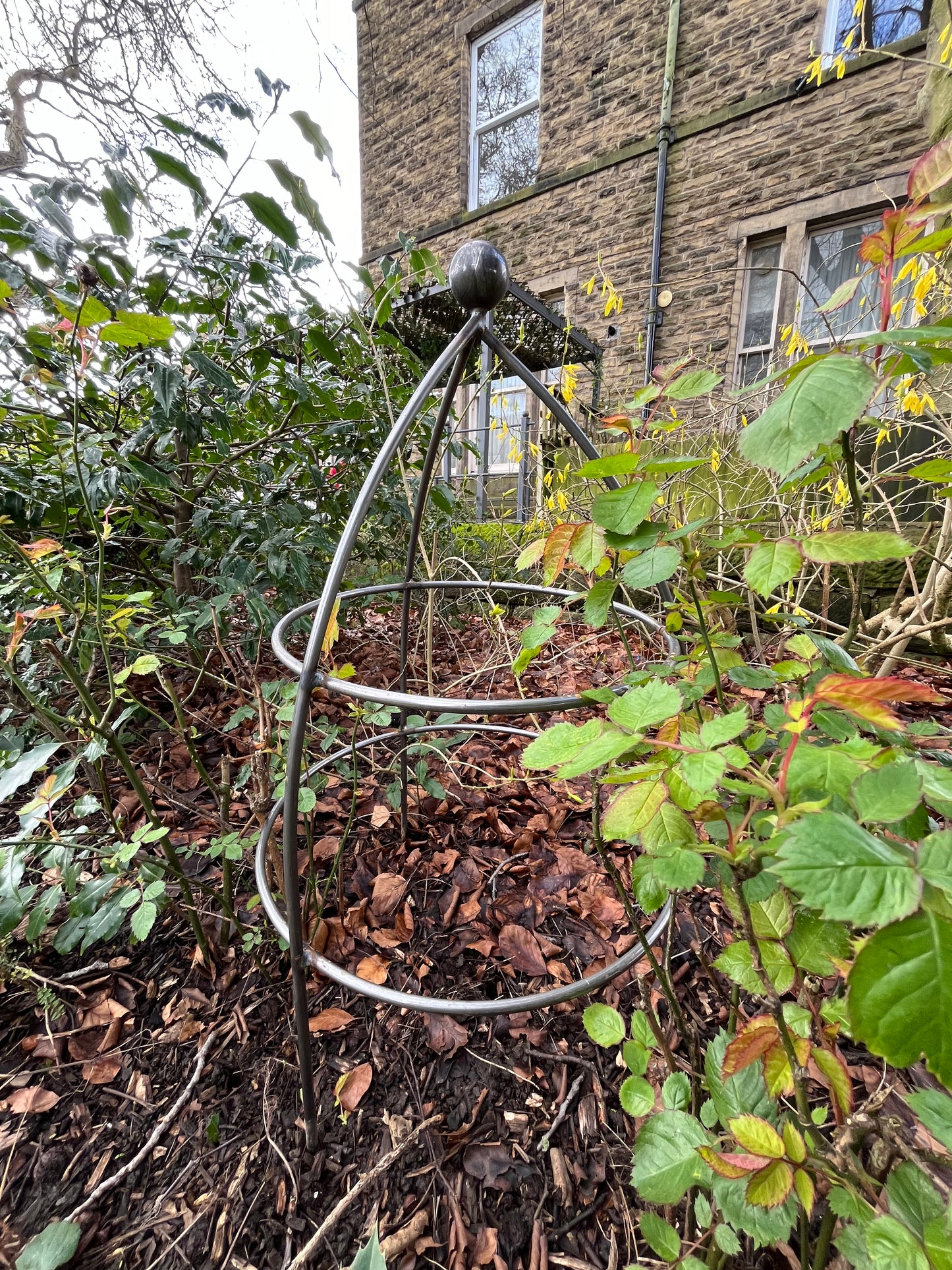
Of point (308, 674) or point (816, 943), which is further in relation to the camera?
point (308, 674)

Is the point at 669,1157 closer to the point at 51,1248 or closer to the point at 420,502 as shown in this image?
the point at 51,1248

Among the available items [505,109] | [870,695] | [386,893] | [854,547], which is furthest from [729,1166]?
[505,109]

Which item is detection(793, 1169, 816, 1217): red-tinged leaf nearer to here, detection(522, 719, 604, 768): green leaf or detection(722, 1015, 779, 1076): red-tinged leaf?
detection(722, 1015, 779, 1076): red-tinged leaf

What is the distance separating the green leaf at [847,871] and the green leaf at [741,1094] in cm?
27

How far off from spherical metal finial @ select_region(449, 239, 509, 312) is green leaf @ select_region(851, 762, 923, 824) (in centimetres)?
67

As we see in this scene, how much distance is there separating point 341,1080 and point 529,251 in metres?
6.74

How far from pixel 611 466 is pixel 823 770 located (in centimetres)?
28

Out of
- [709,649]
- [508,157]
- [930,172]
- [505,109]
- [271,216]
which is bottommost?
[709,649]

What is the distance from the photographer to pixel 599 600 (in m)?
0.53

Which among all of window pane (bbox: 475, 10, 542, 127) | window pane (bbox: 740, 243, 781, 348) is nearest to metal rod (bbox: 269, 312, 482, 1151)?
window pane (bbox: 740, 243, 781, 348)

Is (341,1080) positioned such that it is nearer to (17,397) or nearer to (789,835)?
(789,835)

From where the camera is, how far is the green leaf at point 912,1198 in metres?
0.36

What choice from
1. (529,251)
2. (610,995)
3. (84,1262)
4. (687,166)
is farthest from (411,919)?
(529,251)

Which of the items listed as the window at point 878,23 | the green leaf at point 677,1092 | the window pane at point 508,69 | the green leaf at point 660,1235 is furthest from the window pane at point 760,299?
the green leaf at point 660,1235
